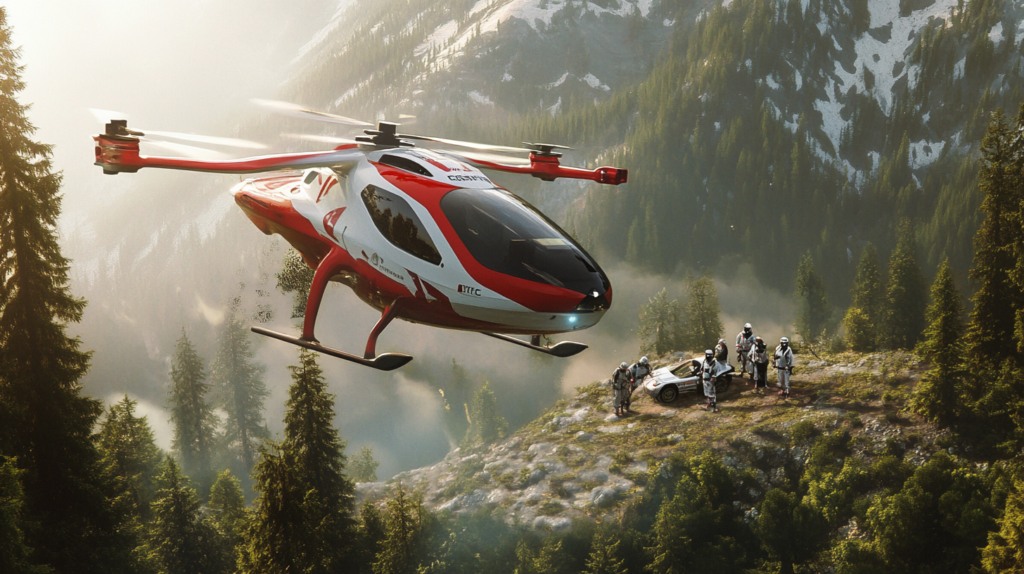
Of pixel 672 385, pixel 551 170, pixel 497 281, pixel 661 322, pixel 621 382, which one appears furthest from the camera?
pixel 661 322

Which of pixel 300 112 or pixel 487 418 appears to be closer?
pixel 300 112

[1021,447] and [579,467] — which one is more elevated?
[1021,447]

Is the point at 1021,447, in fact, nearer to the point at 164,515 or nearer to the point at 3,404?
the point at 3,404

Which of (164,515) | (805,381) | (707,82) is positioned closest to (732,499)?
(805,381)

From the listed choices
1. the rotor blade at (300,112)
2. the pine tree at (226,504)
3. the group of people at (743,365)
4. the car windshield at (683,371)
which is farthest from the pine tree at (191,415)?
the rotor blade at (300,112)

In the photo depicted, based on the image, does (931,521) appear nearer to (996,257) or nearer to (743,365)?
(743,365)

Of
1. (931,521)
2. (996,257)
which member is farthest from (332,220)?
(996,257)
